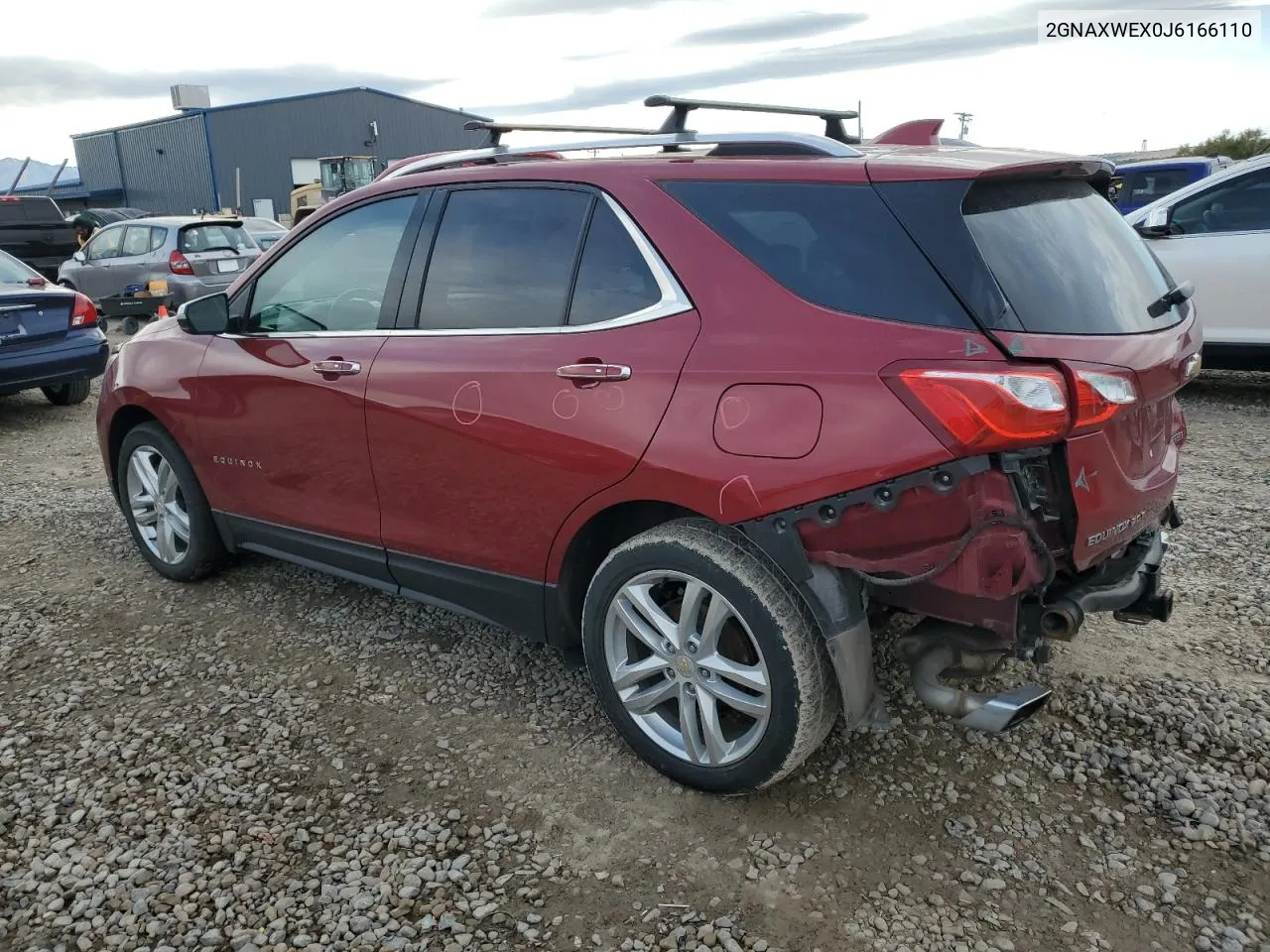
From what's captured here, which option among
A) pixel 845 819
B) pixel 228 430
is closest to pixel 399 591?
pixel 228 430

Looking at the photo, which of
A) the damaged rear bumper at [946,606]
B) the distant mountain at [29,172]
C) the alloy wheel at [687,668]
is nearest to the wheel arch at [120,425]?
the alloy wheel at [687,668]

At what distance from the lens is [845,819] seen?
270cm

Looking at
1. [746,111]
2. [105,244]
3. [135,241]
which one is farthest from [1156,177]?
[105,244]

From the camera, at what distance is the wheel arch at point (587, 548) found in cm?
285

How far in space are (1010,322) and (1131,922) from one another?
1.46 metres

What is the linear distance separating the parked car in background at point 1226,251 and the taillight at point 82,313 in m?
8.61

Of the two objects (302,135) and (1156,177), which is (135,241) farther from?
(302,135)

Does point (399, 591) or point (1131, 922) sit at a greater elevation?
point (399, 591)

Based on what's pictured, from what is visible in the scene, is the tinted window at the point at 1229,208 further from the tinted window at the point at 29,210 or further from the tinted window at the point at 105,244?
the tinted window at the point at 29,210

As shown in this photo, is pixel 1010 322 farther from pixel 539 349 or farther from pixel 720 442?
pixel 539 349

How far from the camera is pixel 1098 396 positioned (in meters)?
2.28

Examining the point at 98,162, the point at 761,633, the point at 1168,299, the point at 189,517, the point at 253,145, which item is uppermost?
the point at 253,145

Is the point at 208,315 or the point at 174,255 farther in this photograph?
the point at 174,255

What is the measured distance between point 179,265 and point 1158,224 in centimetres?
1064
